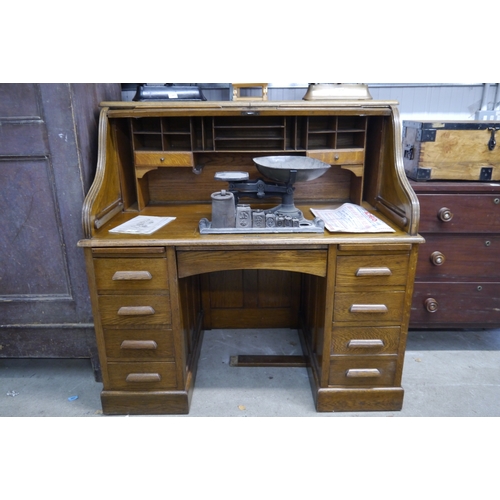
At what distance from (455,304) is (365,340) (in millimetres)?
872

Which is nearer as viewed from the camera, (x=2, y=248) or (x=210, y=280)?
(x=2, y=248)

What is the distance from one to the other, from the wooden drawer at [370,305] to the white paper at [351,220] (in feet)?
0.96

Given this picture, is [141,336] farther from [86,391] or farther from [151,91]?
[151,91]

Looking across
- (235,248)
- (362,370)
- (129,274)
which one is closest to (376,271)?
(362,370)

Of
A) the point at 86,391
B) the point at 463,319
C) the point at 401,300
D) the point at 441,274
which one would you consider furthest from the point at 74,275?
the point at 463,319

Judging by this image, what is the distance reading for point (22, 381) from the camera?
2.21 metres

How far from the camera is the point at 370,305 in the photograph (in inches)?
70.1

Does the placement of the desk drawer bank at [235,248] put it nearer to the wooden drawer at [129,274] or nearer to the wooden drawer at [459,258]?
the wooden drawer at [129,274]

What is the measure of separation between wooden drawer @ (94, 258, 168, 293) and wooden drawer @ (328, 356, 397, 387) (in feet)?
3.04

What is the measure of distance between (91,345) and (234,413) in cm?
86

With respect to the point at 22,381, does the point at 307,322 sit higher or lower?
higher

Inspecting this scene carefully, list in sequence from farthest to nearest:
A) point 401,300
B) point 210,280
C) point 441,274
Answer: point 210,280 → point 441,274 → point 401,300

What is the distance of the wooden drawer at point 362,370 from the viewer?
6.14ft

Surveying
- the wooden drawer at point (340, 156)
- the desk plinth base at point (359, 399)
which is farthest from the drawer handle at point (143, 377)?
the wooden drawer at point (340, 156)
